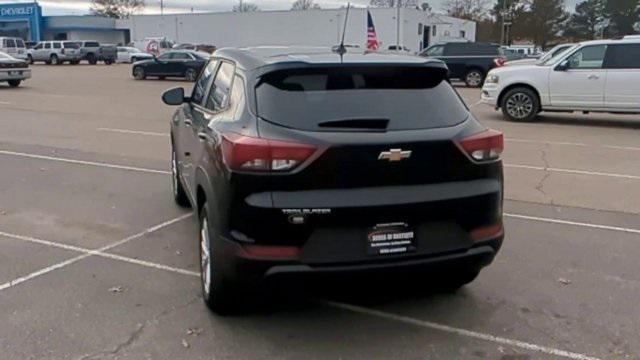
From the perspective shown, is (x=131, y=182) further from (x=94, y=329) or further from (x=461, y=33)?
(x=461, y=33)

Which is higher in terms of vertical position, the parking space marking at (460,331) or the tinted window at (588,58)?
the tinted window at (588,58)

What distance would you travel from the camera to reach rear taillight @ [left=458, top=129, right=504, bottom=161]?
3.45m

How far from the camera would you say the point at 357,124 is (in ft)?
10.9

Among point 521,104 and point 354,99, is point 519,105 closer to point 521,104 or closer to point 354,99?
point 521,104

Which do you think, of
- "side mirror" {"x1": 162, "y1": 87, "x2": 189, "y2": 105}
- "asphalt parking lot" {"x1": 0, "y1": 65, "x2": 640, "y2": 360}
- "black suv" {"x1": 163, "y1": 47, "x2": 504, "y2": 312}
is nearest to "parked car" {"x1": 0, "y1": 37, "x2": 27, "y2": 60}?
"asphalt parking lot" {"x1": 0, "y1": 65, "x2": 640, "y2": 360}

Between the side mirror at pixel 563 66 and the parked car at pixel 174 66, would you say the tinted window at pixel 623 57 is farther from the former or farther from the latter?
the parked car at pixel 174 66

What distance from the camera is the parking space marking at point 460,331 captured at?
135 inches

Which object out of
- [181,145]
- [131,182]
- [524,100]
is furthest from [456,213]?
[524,100]

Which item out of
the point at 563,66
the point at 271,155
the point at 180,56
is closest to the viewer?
the point at 271,155

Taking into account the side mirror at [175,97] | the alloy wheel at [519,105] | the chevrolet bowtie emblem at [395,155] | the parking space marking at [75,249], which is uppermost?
the side mirror at [175,97]

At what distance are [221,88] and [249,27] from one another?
54.6 metres

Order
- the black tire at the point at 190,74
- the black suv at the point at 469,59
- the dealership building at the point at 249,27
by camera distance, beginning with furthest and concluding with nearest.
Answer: the dealership building at the point at 249,27 < the black tire at the point at 190,74 < the black suv at the point at 469,59

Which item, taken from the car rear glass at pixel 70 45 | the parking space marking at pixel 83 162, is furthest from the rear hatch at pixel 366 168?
the car rear glass at pixel 70 45

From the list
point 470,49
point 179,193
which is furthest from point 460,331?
point 470,49
